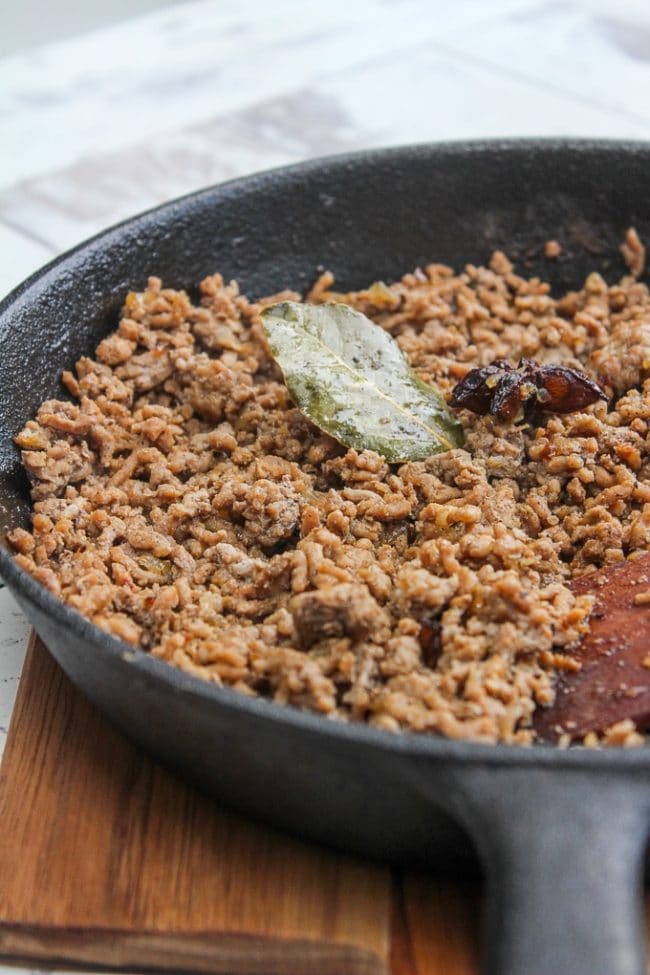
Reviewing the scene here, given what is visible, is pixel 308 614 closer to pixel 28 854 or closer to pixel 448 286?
pixel 28 854

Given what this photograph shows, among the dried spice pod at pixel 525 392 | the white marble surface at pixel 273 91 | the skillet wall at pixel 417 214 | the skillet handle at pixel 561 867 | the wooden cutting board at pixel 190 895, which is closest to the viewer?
the skillet handle at pixel 561 867

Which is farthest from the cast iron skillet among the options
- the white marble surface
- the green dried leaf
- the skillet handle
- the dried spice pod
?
the white marble surface

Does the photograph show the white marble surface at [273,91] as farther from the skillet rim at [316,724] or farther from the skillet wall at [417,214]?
the skillet rim at [316,724]

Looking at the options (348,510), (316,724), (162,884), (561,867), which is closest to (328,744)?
(316,724)

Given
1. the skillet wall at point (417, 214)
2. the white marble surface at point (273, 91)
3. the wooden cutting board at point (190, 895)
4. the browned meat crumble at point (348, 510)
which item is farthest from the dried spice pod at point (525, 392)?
the white marble surface at point (273, 91)

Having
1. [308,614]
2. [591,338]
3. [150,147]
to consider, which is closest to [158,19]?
[150,147]

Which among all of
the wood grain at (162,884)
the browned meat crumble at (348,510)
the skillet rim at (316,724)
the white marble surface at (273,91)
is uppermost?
the skillet rim at (316,724)

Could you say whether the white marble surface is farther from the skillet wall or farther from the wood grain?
the wood grain
